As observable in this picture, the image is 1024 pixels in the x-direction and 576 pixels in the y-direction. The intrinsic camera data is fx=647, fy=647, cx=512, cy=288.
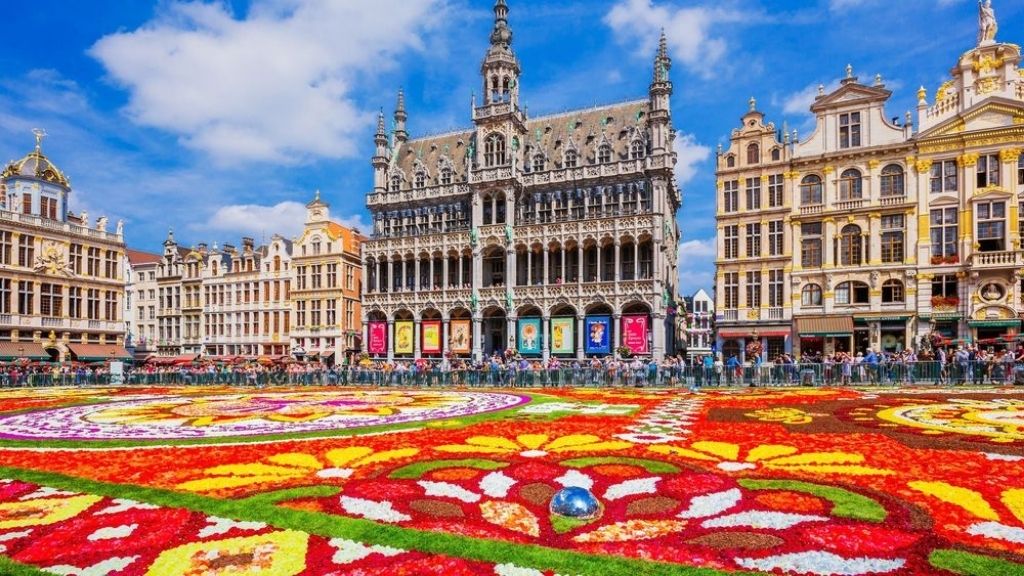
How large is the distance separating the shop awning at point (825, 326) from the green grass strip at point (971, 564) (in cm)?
3642

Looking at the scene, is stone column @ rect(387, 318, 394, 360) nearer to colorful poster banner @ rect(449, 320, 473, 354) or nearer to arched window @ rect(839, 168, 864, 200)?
colorful poster banner @ rect(449, 320, 473, 354)

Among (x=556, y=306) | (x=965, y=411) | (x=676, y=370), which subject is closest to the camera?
(x=965, y=411)

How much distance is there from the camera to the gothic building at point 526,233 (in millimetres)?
45906

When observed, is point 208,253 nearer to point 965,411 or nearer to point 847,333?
point 847,333

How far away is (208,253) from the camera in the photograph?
66875mm

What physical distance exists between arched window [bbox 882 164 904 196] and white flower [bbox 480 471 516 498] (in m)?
38.9

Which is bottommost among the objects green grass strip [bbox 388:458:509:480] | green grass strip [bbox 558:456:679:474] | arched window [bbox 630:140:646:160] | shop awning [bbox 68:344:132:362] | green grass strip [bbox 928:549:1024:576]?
shop awning [bbox 68:344:132:362]

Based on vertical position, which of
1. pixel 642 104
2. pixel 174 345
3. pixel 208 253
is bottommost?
pixel 174 345

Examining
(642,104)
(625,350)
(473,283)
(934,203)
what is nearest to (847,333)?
(934,203)

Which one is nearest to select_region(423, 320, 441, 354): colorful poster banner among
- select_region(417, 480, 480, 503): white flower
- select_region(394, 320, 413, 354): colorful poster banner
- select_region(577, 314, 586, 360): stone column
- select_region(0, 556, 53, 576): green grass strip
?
select_region(394, 320, 413, 354): colorful poster banner

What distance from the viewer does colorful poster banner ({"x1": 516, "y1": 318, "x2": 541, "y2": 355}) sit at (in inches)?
1880

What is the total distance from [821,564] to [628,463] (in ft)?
13.3

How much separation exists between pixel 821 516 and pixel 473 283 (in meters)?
43.9

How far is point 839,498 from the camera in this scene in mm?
7469
